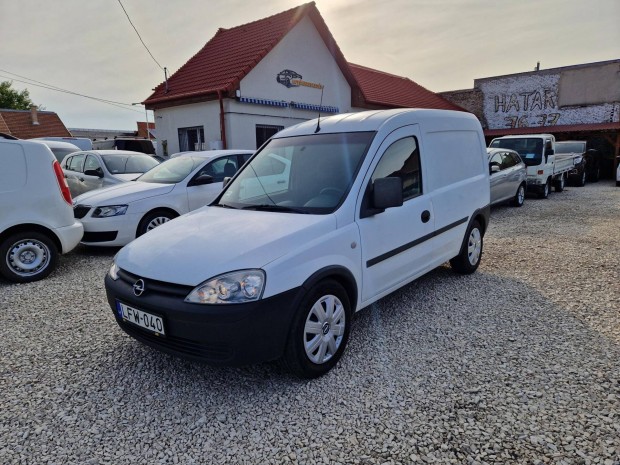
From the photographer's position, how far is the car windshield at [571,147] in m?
18.1

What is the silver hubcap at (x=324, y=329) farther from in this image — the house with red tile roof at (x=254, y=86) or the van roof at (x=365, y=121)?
the house with red tile roof at (x=254, y=86)

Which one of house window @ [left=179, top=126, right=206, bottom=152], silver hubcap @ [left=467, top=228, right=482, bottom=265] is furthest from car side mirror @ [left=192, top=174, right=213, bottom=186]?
house window @ [left=179, top=126, right=206, bottom=152]

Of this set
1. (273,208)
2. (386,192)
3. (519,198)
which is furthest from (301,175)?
(519,198)

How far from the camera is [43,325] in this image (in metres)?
3.82

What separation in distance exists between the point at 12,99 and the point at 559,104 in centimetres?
5746

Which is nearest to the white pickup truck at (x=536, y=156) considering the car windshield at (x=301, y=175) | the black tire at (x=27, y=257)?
the car windshield at (x=301, y=175)

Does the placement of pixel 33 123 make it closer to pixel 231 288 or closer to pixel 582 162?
pixel 582 162

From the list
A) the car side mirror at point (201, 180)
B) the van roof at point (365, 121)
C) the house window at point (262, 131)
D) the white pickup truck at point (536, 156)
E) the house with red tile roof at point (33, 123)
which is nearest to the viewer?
the van roof at point (365, 121)

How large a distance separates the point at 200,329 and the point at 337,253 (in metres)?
1.05

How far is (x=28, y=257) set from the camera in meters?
5.13

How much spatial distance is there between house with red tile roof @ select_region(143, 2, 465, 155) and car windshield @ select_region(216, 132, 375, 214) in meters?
8.35

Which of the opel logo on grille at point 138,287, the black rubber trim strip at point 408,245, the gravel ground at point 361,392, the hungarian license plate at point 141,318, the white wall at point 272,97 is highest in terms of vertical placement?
the white wall at point 272,97

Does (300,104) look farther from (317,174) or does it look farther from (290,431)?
(290,431)

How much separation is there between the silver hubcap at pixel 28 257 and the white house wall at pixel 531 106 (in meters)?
25.7
